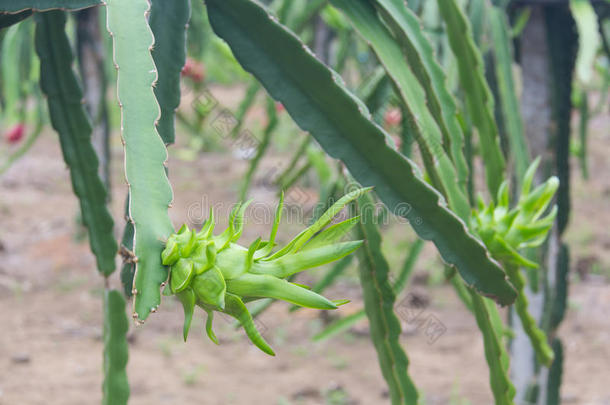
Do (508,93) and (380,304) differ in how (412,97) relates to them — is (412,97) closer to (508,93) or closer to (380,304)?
(380,304)

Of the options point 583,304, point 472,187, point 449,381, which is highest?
point 583,304

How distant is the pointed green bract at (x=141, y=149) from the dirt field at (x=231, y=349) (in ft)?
2.96

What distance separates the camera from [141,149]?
385 millimetres

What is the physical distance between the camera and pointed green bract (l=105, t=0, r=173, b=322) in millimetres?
352

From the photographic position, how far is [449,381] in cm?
172

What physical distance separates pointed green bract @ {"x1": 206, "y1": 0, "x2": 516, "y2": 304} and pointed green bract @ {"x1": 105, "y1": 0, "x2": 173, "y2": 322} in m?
0.12

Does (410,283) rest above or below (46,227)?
above

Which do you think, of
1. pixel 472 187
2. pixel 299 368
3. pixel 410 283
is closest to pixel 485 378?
pixel 299 368

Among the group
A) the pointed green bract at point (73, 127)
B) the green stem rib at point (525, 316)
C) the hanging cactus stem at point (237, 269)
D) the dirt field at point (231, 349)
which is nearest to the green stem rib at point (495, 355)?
the green stem rib at point (525, 316)

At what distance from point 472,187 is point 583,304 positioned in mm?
1370

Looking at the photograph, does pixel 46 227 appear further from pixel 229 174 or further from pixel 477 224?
pixel 477 224

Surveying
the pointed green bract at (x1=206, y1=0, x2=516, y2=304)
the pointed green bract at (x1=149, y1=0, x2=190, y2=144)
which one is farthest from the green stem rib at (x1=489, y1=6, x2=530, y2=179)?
the pointed green bract at (x1=149, y1=0, x2=190, y2=144)

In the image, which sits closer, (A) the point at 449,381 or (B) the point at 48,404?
(B) the point at 48,404

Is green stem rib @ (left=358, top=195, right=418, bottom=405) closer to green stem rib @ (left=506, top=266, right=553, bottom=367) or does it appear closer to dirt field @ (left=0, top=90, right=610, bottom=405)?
green stem rib @ (left=506, top=266, right=553, bottom=367)
